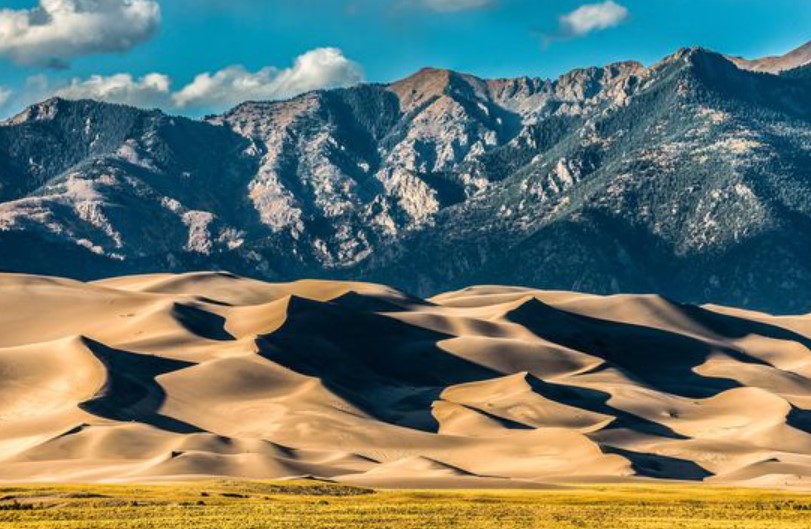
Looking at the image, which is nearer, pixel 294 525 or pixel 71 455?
pixel 294 525

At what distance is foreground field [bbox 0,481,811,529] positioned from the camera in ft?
315

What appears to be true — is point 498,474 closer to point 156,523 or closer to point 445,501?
point 445,501

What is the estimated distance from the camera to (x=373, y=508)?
110 m

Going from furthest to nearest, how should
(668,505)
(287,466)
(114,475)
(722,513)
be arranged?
(287,466)
(114,475)
(668,505)
(722,513)

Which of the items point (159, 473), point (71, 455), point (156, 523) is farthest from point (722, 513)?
point (71, 455)

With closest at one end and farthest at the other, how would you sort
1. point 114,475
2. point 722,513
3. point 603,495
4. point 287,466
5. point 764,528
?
point 764,528
point 722,513
point 603,495
point 114,475
point 287,466

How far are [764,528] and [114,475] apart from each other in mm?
94396

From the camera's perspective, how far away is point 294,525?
306 feet

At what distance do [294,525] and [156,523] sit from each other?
27.0 feet

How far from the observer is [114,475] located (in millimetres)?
171625

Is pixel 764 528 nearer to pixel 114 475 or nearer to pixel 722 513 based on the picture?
pixel 722 513

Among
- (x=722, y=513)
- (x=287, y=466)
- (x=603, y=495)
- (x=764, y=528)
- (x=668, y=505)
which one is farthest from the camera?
(x=287, y=466)

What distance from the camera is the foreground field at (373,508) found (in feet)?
315

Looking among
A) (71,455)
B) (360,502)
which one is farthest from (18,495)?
(71,455)
